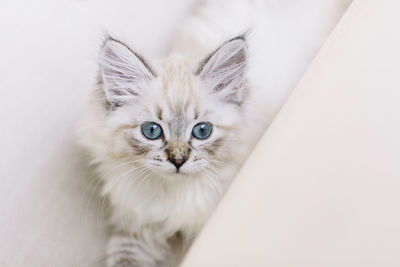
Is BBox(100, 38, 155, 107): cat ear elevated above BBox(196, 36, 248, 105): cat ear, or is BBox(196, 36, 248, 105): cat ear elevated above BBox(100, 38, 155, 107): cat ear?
BBox(196, 36, 248, 105): cat ear

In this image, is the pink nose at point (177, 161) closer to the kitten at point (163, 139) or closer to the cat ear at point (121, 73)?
the kitten at point (163, 139)

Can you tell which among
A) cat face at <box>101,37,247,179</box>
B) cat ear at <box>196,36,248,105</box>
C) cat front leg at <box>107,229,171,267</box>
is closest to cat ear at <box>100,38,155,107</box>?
cat face at <box>101,37,247,179</box>

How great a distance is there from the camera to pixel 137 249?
3.27ft

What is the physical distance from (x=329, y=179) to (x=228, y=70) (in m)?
0.42

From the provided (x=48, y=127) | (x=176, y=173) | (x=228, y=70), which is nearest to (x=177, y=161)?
(x=176, y=173)

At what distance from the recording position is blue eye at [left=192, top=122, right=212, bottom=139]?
0.86m

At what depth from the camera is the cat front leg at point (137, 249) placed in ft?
3.20

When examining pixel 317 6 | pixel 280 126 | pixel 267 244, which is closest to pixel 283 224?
pixel 267 244

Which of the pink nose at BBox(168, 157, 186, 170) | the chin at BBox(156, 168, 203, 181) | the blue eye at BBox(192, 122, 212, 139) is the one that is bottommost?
the chin at BBox(156, 168, 203, 181)

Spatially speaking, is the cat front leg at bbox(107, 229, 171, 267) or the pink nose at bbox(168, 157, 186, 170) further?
the cat front leg at bbox(107, 229, 171, 267)

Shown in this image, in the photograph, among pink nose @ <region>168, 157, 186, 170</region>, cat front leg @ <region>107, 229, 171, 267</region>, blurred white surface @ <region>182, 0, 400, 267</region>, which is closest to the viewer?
blurred white surface @ <region>182, 0, 400, 267</region>

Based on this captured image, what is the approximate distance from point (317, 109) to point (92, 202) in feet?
2.20

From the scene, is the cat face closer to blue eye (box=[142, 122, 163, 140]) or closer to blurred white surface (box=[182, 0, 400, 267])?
blue eye (box=[142, 122, 163, 140])

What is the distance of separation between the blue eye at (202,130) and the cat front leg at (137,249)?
326 millimetres
